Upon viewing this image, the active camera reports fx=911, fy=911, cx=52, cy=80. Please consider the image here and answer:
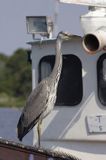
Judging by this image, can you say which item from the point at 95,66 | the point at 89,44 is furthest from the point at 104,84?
the point at 89,44

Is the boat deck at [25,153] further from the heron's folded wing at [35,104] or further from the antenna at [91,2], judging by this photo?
the antenna at [91,2]

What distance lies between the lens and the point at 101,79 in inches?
463

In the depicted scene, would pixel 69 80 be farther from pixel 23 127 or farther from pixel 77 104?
pixel 23 127

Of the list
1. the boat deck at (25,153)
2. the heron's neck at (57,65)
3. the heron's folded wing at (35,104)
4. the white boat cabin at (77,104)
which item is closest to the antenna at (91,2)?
the white boat cabin at (77,104)

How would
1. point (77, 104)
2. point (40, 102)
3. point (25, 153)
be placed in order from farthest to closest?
point (40, 102) < point (77, 104) < point (25, 153)

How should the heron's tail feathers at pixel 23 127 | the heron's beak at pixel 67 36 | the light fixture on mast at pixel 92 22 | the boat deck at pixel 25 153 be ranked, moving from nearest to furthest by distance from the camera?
the boat deck at pixel 25 153 < the light fixture on mast at pixel 92 22 < the heron's beak at pixel 67 36 < the heron's tail feathers at pixel 23 127

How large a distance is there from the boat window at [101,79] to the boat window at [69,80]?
0.28m

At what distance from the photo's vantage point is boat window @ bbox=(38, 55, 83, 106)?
12.0 meters

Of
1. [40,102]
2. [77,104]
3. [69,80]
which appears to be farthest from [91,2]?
[40,102]

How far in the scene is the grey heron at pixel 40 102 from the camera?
475 inches

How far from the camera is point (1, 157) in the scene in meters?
10.8

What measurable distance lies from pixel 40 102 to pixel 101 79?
115cm

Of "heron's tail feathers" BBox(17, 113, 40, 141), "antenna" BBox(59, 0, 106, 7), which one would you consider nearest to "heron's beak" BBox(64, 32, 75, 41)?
"antenna" BBox(59, 0, 106, 7)

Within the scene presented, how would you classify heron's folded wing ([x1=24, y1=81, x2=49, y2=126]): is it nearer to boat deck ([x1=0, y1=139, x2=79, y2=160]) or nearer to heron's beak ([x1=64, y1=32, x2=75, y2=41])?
heron's beak ([x1=64, y1=32, x2=75, y2=41])
